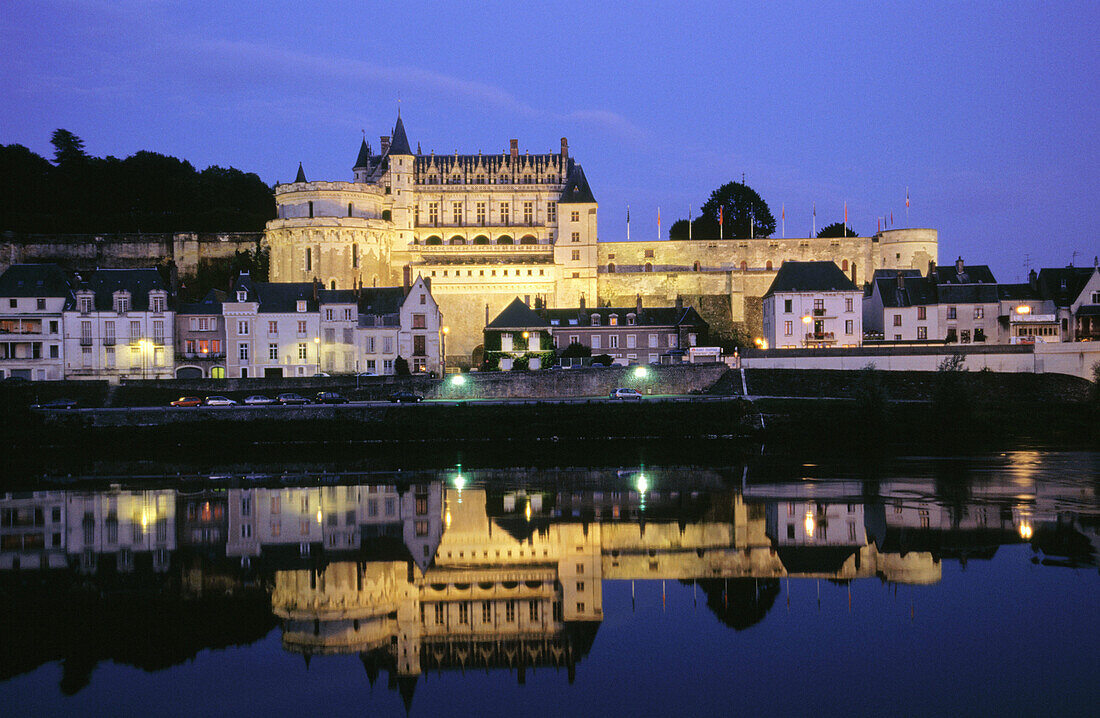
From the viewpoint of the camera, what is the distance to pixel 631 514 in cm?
2078

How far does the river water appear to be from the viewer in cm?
1139

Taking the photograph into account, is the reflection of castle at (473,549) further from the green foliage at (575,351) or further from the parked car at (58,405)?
the green foliage at (575,351)

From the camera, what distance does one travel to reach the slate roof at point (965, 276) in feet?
158

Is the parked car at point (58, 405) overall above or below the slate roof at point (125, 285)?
below

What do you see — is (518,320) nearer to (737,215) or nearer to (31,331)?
(31,331)

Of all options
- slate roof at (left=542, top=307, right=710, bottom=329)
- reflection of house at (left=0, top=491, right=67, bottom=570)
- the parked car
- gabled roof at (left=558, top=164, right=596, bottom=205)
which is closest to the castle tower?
gabled roof at (left=558, top=164, right=596, bottom=205)

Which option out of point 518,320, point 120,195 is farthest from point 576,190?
point 120,195

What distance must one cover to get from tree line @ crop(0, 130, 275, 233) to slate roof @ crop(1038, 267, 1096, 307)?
157 feet

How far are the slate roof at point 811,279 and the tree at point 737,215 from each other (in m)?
29.0

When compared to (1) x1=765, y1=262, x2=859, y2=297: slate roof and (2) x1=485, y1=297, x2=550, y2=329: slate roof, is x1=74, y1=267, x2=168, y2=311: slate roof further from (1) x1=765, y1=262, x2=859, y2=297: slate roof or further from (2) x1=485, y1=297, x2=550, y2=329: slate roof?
(1) x1=765, y1=262, x2=859, y2=297: slate roof

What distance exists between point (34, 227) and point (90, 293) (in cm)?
2501

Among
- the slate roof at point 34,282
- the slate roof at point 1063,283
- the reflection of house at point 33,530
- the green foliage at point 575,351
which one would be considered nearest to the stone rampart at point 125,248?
the slate roof at point 34,282

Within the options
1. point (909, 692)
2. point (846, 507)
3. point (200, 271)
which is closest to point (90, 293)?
point (200, 271)

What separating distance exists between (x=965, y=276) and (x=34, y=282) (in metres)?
43.3
